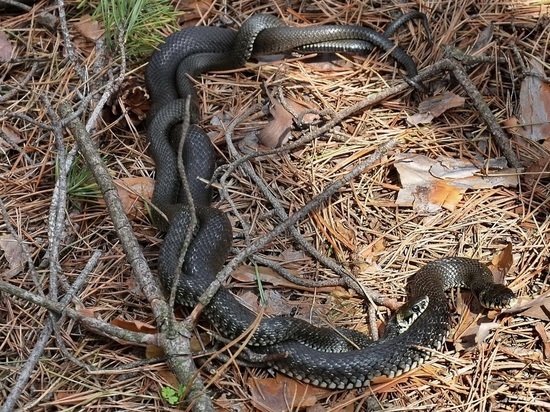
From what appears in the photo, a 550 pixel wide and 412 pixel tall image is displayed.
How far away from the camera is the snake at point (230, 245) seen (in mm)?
3621

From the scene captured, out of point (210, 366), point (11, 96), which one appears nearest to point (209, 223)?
point (210, 366)

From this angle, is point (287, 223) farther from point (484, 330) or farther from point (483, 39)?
point (483, 39)

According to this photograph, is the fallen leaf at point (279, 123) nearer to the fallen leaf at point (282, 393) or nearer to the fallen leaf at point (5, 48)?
the fallen leaf at point (282, 393)

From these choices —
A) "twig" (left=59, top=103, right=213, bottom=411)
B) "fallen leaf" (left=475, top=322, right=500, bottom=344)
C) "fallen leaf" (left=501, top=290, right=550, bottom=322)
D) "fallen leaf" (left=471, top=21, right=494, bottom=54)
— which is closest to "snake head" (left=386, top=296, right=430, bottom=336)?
"fallen leaf" (left=475, top=322, right=500, bottom=344)

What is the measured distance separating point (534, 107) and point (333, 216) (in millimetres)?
1796

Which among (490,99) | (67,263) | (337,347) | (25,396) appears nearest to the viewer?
(25,396)

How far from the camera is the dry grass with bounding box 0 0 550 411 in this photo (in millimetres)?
3543

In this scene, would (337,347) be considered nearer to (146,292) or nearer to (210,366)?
(210,366)

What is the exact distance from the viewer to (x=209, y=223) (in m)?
4.20

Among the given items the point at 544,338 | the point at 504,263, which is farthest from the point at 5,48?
the point at 544,338

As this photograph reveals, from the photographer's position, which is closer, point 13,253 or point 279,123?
point 13,253

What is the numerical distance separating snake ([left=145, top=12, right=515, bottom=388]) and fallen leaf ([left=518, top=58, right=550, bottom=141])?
90 centimetres

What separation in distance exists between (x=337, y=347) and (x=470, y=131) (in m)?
2.11

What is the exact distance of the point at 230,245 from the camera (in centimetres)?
422
